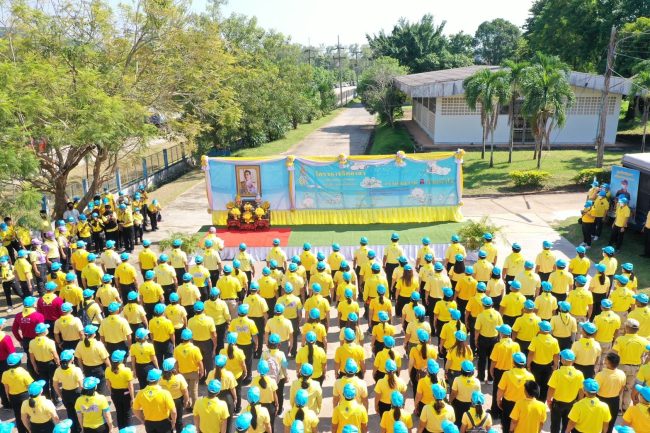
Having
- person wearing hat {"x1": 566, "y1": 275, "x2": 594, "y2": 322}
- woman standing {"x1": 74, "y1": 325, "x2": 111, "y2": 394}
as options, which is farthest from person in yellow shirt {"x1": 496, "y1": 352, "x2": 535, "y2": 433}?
woman standing {"x1": 74, "y1": 325, "x2": 111, "y2": 394}

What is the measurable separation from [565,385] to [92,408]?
5565mm

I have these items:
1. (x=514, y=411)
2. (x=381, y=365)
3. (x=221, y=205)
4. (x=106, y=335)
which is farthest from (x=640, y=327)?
(x=221, y=205)

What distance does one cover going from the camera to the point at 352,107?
2975 inches

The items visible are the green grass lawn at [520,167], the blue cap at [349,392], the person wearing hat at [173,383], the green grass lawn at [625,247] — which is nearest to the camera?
the blue cap at [349,392]

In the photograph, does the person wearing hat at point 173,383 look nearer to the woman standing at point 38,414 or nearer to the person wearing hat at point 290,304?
the woman standing at point 38,414

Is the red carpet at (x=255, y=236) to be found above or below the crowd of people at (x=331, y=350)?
below

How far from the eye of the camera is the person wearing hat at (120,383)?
6.78m

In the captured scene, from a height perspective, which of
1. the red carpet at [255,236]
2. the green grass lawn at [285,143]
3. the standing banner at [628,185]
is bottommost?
the red carpet at [255,236]

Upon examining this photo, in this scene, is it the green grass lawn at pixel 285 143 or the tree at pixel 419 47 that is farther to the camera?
the tree at pixel 419 47

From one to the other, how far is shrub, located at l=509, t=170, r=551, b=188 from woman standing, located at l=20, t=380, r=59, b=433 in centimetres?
1924

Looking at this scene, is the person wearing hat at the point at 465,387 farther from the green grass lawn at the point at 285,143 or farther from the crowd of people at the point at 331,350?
the green grass lawn at the point at 285,143

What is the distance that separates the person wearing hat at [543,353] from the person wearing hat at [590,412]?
1263 millimetres

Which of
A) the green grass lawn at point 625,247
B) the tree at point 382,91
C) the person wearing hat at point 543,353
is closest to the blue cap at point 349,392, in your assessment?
the person wearing hat at point 543,353

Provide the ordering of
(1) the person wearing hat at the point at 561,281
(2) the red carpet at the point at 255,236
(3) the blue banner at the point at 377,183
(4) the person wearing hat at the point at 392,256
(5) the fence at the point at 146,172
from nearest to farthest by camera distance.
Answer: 1. (1) the person wearing hat at the point at 561,281
2. (4) the person wearing hat at the point at 392,256
3. (2) the red carpet at the point at 255,236
4. (3) the blue banner at the point at 377,183
5. (5) the fence at the point at 146,172
